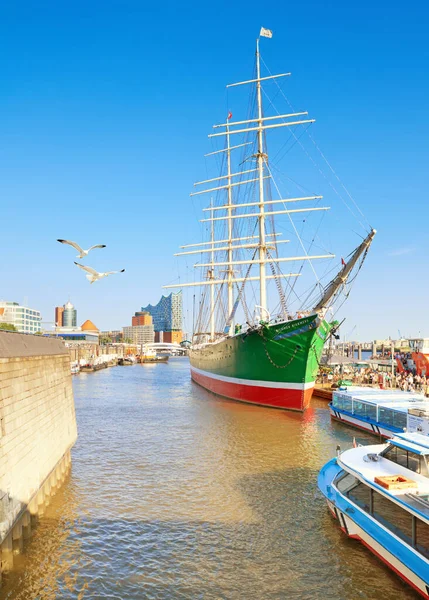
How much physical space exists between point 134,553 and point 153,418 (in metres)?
23.3

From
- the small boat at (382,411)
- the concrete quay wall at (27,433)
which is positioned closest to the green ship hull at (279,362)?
the small boat at (382,411)

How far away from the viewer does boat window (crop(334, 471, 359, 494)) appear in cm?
1380

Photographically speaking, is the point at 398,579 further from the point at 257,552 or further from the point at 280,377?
the point at 280,377

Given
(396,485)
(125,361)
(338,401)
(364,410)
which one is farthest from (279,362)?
(125,361)

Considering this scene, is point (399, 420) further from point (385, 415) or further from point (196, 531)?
point (196, 531)

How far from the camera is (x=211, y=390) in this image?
178 ft

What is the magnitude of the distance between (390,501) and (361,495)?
1321 millimetres

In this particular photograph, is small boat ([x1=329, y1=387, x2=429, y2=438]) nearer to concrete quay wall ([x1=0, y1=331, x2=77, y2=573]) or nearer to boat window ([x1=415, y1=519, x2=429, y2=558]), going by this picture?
boat window ([x1=415, y1=519, x2=429, y2=558])

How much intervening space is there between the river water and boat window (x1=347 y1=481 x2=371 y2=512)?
119 cm

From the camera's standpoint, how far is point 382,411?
2728 centimetres

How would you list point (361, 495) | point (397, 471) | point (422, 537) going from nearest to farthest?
point (422, 537), point (397, 471), point (361, 495)

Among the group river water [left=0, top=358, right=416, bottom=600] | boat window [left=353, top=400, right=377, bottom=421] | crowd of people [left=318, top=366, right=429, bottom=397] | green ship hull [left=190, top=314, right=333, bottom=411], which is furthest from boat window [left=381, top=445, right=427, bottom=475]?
crowd of people [left=318, top=366, right=429, bottom=397]

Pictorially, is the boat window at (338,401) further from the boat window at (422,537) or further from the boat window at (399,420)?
the boat window at (422,537)

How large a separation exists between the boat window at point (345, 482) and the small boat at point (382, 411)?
9.14m
